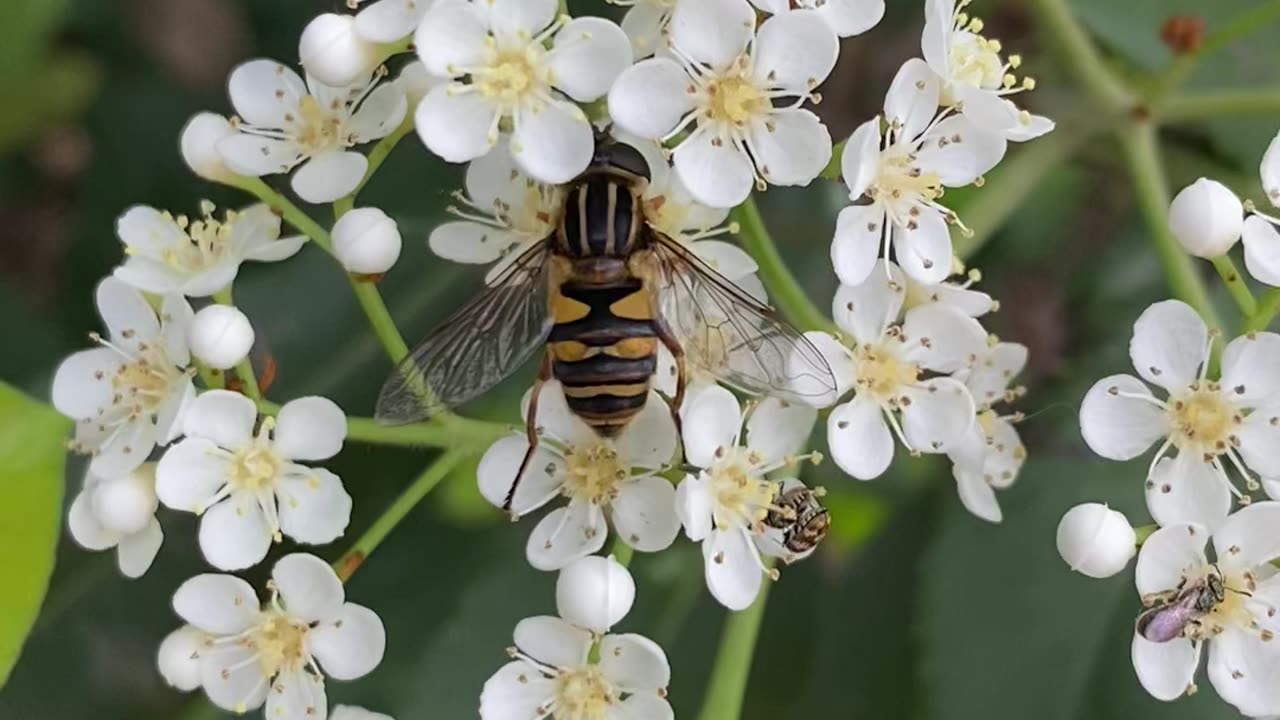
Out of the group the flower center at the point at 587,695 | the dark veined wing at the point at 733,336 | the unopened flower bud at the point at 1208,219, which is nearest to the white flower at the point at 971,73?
Answer: the unopened flower bud at the point at 1208,219

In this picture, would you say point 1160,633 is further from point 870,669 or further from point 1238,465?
point 870,669

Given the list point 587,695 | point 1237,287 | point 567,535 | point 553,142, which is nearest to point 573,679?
point 587,695

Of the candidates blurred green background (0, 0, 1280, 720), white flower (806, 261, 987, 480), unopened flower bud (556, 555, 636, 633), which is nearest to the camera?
unopened flower bud (556, 555, 636, 633)

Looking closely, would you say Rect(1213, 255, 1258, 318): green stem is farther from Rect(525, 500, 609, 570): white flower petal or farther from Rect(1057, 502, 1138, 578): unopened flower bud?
Rect(525, 500, 609, 570): white flower petal

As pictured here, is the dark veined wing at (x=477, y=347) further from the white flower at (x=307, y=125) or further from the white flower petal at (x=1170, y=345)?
the white flower petal at (x=1170, y=345)

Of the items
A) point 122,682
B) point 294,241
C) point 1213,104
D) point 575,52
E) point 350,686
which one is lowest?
point 122,682

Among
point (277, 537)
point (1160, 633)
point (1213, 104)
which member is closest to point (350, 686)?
point (277, 537)

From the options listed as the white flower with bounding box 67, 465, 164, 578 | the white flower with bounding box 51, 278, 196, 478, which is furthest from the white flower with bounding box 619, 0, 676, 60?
the white flower with bounding box 67, 465, 164, 578
